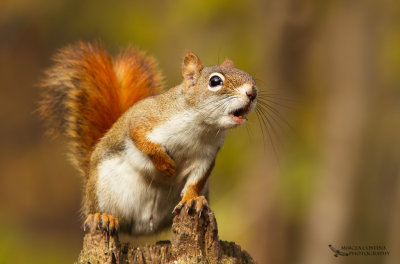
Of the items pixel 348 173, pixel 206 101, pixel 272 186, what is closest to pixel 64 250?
pixel 272 186

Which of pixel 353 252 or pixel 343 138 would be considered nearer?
pixel 353 252

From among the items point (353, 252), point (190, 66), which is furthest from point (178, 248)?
point (353, 252)

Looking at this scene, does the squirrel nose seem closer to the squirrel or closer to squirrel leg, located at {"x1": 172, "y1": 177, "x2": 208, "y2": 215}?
the squirrel

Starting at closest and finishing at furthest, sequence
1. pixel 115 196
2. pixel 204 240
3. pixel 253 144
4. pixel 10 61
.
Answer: pixel 204 240 < pixel 115 196 < pixel 253 144 < pixel 10 61

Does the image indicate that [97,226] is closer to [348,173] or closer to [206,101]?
[206,101]

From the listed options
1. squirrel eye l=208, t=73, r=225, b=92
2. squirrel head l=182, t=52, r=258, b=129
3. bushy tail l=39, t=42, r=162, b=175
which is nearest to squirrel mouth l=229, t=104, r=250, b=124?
squirrel head l=182, t=52, r=258, b=129

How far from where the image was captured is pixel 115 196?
3.48 metres

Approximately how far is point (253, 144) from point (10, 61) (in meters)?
4.17

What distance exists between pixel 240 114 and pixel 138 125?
615mm

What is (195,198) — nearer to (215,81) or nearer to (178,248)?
(178,248)

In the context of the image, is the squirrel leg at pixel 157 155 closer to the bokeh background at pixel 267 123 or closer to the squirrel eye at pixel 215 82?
the squirrel eye at pixel 215 82

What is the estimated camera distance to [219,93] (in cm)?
313

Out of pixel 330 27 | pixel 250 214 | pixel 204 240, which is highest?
pixel 330 27

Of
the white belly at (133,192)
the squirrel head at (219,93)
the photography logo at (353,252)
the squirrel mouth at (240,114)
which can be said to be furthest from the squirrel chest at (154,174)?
the photography logo at (353,252)
